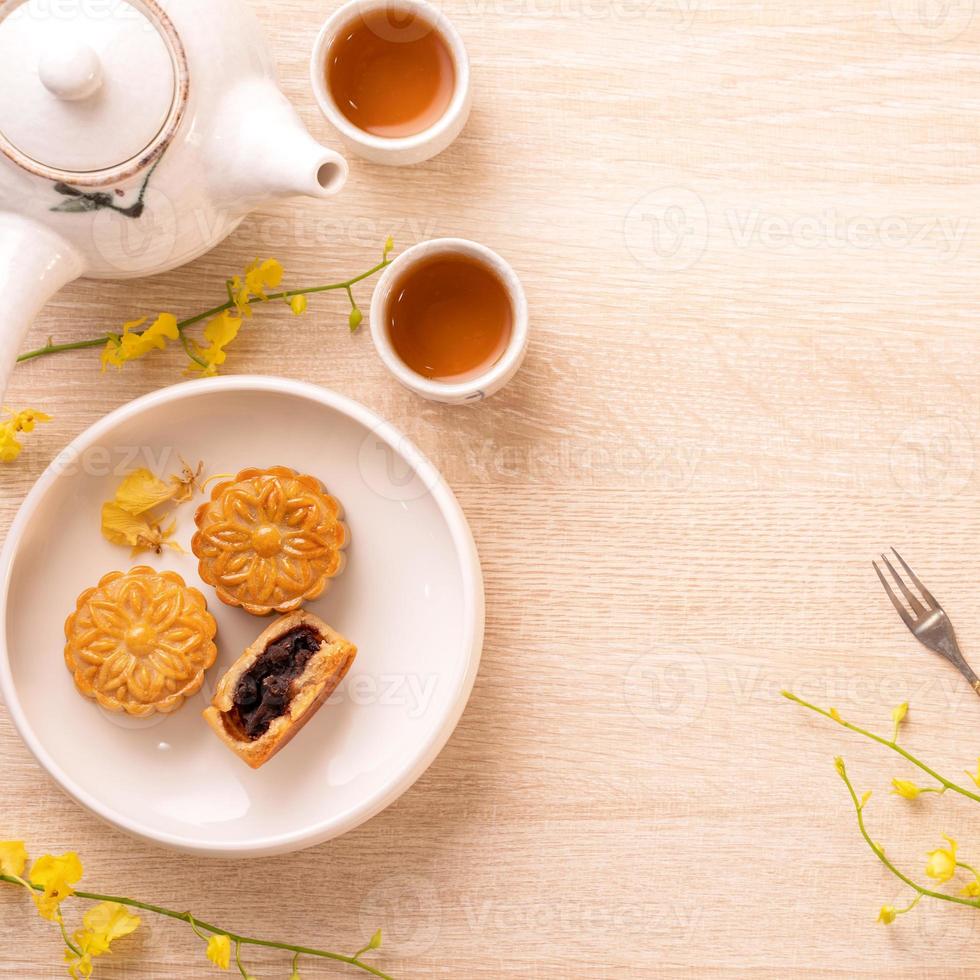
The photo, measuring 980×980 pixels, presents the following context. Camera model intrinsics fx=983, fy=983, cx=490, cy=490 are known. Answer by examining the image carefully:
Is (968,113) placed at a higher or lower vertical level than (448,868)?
higher

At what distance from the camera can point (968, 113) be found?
1167 mm

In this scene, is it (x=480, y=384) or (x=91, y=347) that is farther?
(x=91, y=347)

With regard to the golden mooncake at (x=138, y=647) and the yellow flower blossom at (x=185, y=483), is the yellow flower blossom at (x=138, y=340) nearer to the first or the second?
the yellow flower blossom at (x=185, y=483)

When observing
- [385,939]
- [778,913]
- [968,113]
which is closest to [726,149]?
[968,113]

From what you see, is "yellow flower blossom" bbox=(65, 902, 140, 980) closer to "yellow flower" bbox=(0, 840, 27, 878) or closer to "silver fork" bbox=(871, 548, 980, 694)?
"yellow flower" bbox=(0, 840, 27, 878)

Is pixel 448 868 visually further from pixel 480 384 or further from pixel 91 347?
pixel 91 347

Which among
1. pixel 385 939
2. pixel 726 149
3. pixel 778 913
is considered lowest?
pixel 778 913

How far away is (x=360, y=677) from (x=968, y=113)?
38.5 inches

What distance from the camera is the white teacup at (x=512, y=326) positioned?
41.9 inches

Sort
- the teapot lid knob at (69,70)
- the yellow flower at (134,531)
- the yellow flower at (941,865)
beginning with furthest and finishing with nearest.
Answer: the yellow flower at (134,531) < the yellow flower at (941,865) < the teapot lid knob at (69,70)

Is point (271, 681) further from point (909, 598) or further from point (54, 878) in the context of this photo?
point (909, 598)

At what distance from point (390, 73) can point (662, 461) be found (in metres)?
0.54

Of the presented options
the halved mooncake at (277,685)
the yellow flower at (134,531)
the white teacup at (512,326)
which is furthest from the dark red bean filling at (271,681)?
the white teacup at (512,326)

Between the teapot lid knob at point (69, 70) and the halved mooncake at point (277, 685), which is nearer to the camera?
the teapot lid knob at point (69, 70)
